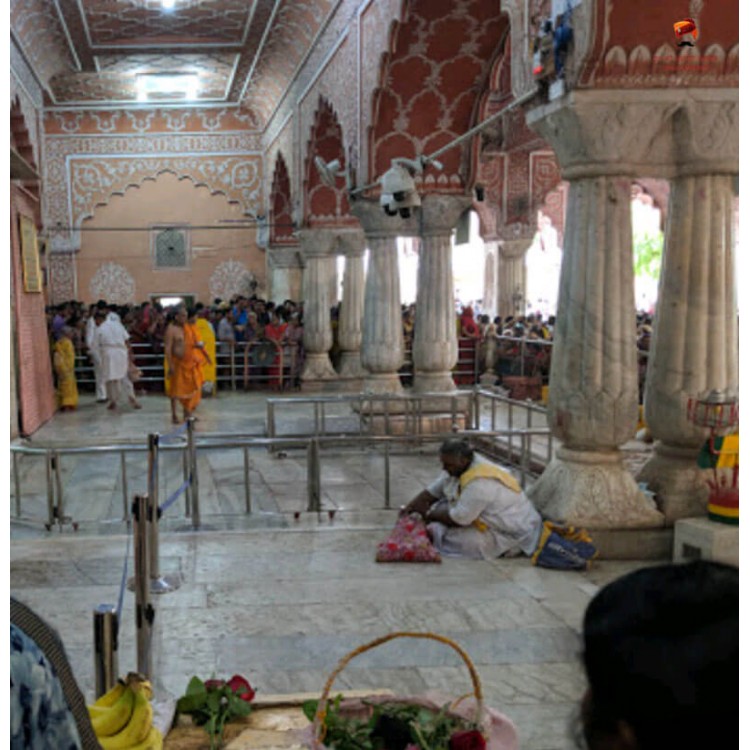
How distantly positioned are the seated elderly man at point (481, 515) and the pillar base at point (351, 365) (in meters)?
10.1

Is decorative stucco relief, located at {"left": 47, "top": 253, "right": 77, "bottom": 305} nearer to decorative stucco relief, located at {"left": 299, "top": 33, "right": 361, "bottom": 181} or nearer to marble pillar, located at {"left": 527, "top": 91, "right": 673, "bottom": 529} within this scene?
decorative stucco relief, located at {"left": 299, "top": 33, "right": 361, "bottom": 181}

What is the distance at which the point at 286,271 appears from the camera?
21.0 m

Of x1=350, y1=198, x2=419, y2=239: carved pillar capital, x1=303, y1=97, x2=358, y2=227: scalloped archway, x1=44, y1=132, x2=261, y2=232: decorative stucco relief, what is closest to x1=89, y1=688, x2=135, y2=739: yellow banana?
x1=350, y1=198, x2=419, y2=239: carved pillar capital

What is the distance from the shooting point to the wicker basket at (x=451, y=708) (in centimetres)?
248

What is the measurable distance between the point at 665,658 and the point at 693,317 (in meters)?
4.94

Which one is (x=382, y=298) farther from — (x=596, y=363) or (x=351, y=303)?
(x=596, y=363)

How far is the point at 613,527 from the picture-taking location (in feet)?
18.3

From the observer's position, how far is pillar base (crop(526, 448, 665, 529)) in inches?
220

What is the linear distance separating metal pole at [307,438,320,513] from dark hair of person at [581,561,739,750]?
5.48 metres

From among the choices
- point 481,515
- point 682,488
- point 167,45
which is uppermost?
point 167,45

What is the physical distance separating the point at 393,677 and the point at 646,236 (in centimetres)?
3553

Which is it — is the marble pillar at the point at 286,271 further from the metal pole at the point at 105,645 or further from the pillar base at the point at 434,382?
the metal pole at the point at 105,645

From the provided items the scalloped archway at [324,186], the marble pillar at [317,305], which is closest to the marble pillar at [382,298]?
the scalloped archway at [324,186]

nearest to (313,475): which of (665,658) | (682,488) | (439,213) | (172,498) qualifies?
(172,498)
